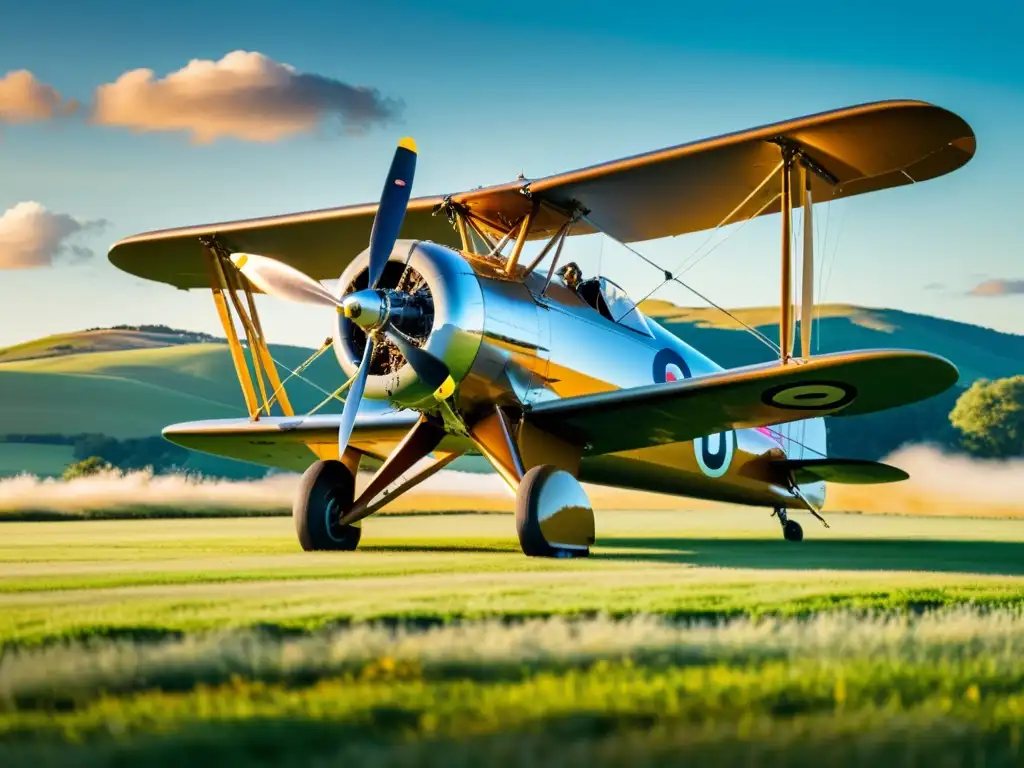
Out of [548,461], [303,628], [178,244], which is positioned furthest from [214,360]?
[303,628]

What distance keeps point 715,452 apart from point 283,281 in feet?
20.6

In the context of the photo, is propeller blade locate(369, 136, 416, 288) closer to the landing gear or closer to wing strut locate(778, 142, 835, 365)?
wing strut locate(778, 142, 835, 365)

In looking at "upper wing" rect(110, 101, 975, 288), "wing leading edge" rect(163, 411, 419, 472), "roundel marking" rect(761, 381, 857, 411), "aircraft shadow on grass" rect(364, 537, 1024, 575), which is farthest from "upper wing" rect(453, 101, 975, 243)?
"aircraft shadow on grass" rect(364, 537, 1024, 575)

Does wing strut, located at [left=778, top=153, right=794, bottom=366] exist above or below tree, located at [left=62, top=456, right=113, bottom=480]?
above

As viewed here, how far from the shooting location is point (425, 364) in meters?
9.33

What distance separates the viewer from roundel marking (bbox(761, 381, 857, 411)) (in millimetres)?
9523

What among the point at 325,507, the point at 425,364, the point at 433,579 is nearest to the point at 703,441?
the point at 325,507

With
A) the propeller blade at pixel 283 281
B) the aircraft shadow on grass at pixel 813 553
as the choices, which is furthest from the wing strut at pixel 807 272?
the propeller blade at pixel 283 281

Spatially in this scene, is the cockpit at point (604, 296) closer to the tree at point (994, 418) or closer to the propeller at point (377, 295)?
the propeller at point (377, 295)

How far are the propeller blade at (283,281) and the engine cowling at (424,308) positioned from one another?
9.9 inches

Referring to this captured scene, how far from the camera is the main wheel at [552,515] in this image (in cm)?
904

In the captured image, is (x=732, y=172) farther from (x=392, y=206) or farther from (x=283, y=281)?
(x=283, y=281)

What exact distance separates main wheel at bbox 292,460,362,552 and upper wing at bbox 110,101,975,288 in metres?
3.04

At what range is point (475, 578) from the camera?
6.77m
